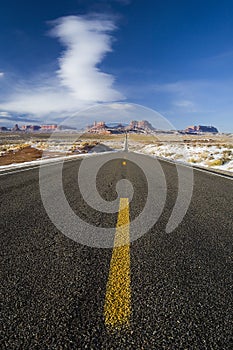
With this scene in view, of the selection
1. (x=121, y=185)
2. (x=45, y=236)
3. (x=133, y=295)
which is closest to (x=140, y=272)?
(x=133, y=295)

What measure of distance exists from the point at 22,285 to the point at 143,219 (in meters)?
1.90

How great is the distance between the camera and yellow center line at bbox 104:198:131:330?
1.39 meters

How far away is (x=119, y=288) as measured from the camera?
1701mm

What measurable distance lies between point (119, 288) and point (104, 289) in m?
0.11

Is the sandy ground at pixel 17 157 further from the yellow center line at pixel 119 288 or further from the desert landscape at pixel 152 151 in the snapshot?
the yellow center line at pixel 119 288

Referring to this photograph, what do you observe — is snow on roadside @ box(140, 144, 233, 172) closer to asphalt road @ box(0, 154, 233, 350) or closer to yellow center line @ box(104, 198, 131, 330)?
asphalt road @ box(0, 154, 233, 350)

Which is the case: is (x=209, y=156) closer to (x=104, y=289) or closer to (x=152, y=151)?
(x=152, y=151)

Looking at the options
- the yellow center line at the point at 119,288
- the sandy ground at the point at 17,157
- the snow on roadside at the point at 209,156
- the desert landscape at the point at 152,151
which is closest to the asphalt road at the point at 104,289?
the yellow center line at the point at 119,288

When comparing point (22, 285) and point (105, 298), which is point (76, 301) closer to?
point (105, 298)

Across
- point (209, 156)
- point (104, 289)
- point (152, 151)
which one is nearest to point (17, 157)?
point (209, 156)

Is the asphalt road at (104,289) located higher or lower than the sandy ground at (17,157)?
higher

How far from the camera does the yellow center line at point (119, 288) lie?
4.56 feet

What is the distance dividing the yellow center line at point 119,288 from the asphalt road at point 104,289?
0.04 meters

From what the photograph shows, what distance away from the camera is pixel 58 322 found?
54.1 inches
